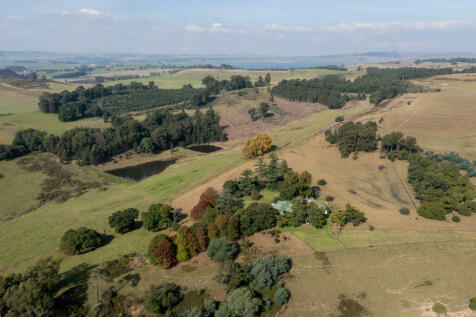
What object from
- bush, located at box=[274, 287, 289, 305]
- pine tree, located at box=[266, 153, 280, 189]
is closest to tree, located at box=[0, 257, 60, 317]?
bush, located at box=[274, 287, 289, 305]

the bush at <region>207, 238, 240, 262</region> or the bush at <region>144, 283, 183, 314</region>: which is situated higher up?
the bush at <region>207, 238, 240, 262</region>

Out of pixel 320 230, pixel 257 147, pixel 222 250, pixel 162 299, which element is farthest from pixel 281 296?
pixel 257 147

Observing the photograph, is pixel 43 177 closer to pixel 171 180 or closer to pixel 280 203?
pixel 171 180

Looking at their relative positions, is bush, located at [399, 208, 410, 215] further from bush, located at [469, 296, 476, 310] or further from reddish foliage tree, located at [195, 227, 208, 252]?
reddish foliage tree, located at [195, 227, 208, 252]

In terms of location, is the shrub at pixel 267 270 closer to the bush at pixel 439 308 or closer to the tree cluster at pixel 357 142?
the bush at pixel 439 308

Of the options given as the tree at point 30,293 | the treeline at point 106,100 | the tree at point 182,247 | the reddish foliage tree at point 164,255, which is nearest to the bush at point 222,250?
the tree at point 182,247

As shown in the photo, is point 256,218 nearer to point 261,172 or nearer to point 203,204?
point 203,204

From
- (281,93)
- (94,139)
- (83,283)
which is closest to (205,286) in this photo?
(83,283)
